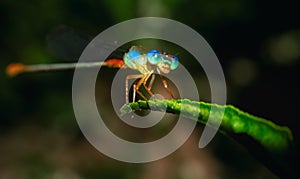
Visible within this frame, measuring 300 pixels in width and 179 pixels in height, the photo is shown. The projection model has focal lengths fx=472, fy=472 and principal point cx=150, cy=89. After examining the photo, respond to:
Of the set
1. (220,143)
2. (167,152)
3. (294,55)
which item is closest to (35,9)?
(167,152)

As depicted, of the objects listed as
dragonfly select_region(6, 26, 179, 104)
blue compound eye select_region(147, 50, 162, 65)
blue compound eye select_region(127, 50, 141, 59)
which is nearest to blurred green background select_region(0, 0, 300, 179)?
dragonfly select_region(6, 26, 179, 104)

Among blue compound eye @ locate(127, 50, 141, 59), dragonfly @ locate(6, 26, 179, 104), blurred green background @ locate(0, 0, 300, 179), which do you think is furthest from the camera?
blurred green background @ locate(0, 0, 300, 179)

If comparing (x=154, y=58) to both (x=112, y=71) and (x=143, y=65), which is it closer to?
(x=143, y=65)

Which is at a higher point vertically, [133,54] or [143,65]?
[133,54]

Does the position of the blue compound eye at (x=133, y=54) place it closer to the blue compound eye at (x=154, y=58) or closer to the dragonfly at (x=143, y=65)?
the dragonfly at (x=143, y=65)

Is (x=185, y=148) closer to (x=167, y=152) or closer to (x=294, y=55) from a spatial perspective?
(x=167, y=152)

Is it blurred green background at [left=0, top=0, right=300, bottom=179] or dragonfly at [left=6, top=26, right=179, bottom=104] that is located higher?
blurred green background at [left=0, top=0, right=300, bottom=179]

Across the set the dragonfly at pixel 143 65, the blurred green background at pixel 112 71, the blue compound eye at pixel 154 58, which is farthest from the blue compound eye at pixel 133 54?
the blurred green background at pixel 112 71

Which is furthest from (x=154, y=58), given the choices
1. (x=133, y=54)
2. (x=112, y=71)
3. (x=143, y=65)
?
(x=112, y=71)

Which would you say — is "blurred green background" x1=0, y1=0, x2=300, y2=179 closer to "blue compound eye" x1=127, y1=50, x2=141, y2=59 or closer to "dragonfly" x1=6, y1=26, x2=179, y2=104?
"dragonfly" x1=6, y1=26, x2=179, y2=104
